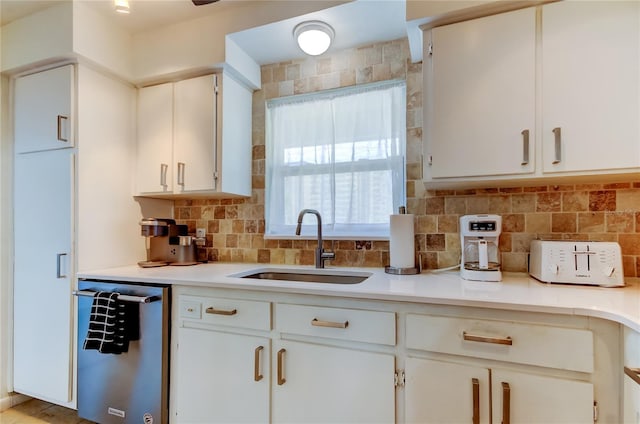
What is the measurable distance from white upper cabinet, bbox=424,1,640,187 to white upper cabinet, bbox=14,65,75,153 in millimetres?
2078

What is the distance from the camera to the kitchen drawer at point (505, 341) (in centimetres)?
99

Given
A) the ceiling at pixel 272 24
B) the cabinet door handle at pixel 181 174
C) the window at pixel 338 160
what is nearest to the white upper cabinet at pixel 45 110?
the ceiling at pixel 272 24

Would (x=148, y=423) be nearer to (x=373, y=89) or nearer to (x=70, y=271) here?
(x=70, y=271)

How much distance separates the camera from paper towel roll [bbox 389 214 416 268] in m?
1.65

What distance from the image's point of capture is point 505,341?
1.04 metres

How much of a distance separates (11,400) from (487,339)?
291 cm

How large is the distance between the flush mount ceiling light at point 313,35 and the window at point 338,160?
337 mm

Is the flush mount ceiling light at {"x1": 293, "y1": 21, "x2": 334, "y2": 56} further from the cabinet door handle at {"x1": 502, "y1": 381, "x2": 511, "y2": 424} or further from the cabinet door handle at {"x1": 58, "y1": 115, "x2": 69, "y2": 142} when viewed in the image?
the cabinet door handle at {"x1": 502, "y1": 381, "x2": 511, "y2": 424}

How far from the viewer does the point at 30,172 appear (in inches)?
77.0

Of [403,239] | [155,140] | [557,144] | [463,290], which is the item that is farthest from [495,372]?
[155,140]

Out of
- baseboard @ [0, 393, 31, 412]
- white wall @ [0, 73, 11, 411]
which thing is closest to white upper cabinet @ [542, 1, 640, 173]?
white wall @ [0, 73, 11, 411]

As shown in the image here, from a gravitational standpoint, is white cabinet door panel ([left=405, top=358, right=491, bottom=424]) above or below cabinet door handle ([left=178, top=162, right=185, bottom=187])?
below

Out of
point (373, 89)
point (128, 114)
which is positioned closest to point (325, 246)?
point (373, 89)

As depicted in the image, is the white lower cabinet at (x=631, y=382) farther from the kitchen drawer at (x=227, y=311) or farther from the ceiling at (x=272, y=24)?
the ceiling at (x=272, y=24)
